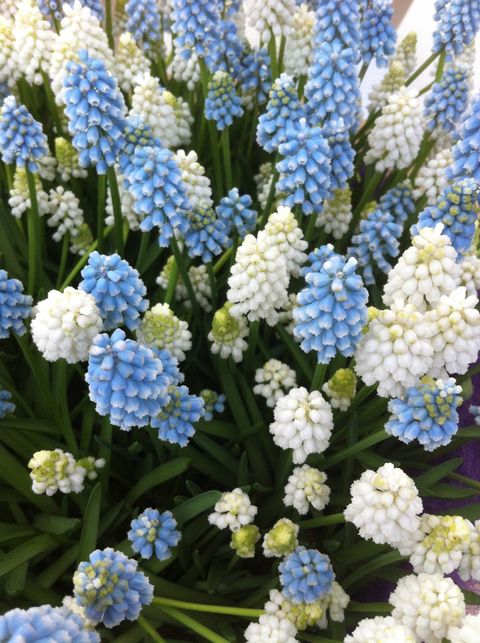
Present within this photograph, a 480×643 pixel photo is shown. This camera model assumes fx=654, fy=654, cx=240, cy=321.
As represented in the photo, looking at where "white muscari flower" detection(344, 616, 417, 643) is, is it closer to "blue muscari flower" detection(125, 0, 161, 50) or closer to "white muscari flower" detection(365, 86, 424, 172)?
"white muscari flower" detection(365, 86, 424, 172)

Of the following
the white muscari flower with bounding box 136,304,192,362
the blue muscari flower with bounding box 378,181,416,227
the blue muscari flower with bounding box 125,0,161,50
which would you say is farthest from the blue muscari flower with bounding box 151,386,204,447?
the blue muscari flower with bounding box 125,0,161,50

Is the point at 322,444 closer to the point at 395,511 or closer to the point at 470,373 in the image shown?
the point at 395,511

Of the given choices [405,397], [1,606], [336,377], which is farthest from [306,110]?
[1,606]

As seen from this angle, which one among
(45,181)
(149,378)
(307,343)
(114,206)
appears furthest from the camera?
(45,181)

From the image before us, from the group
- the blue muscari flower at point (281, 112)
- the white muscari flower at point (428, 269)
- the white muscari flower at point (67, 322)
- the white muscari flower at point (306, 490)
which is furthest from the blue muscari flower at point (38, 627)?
the blue muscari flower at point (281, 112)

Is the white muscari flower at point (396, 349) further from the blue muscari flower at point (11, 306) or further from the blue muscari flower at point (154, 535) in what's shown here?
the blue muscari flower at point (11, 306)

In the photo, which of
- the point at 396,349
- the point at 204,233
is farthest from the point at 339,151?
the point at 396,349
